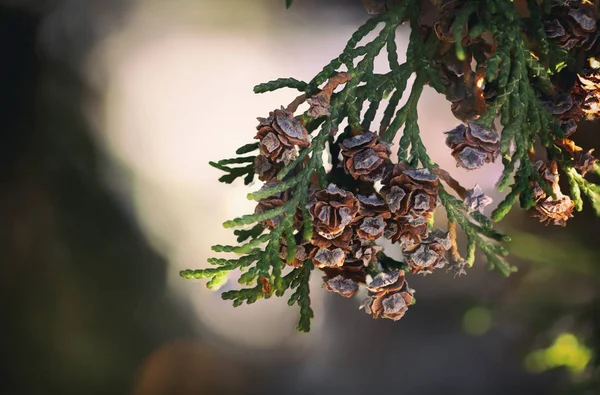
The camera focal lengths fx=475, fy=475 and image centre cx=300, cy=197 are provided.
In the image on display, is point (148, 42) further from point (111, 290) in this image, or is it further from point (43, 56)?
point (111, 290)

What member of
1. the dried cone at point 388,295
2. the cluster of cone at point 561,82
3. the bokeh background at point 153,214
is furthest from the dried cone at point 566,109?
the bokeh background at point 153,214

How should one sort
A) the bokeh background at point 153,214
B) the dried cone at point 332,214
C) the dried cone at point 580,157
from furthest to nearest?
the bokeh background at point 153,214, the dried cone at point 580,157, the dried cone at point 332,214

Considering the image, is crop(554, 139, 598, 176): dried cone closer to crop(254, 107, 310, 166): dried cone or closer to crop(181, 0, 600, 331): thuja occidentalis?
crop(181, 0, 600, 331): thuja occidentalis

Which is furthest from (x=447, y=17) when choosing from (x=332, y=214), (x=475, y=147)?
(x=332, y=214)

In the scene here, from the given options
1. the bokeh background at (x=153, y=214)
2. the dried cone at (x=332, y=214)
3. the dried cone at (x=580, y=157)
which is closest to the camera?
the dried cone at (x=332, y=214)

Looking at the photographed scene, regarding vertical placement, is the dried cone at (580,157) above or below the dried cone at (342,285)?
above

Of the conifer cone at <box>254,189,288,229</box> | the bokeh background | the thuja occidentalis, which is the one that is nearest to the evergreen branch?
the thuja occidentalis

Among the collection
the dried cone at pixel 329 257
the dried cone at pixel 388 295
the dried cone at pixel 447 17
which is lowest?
the dried cone at pixel 388 295

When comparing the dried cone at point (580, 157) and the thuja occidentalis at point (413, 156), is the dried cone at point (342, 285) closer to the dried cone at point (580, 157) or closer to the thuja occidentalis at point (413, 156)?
the thuja occidentalis at point (413, 156)
